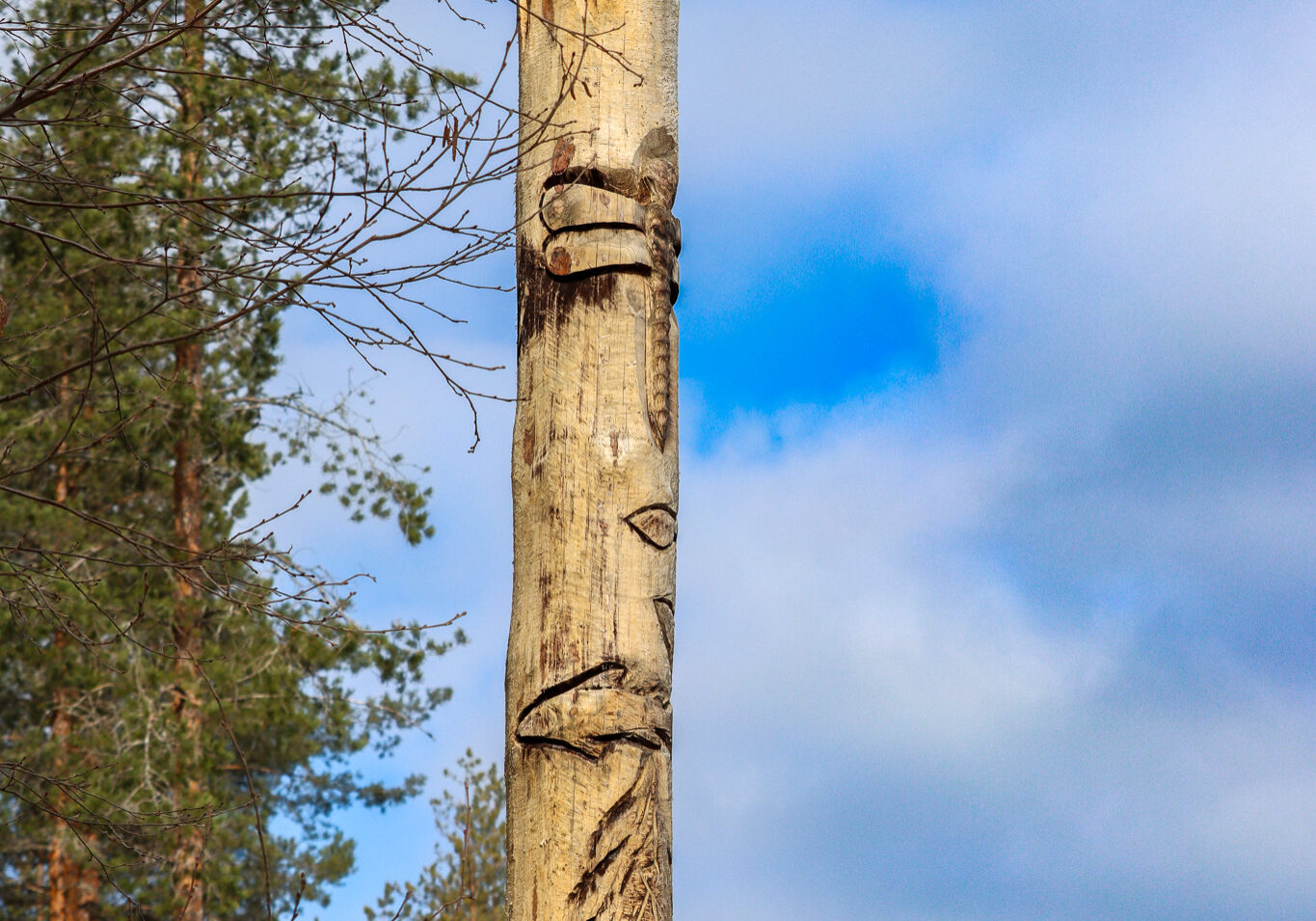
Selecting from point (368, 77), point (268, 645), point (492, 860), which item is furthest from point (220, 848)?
point (368, 77)

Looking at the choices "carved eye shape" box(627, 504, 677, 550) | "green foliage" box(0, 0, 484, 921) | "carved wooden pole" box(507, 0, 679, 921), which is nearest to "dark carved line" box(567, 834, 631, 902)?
"carved wooden pole" box(507, 0, 679, 921)

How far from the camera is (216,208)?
3791 mm

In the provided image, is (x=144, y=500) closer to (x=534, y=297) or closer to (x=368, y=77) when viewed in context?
(x=368, y=77)

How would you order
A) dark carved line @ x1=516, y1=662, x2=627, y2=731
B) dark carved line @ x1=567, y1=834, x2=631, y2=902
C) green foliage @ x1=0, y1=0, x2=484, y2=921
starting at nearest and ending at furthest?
1. dark carved line @ x1=567, y1=834, x2=631, y2=902
2. dark carved line @ x1=516, y1=662, x2=627, y2=731
3. green foliage @ x1=0, y1=0, x2=484, y2=921

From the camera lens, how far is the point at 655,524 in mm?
3430

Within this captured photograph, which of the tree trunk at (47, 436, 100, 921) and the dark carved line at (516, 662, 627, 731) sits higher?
the tree trunk at (47, 436, 100, 921)

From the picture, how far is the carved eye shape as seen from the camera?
3391mm

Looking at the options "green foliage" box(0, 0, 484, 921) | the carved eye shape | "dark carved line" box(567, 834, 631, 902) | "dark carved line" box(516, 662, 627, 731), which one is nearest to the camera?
"dark carved line" box(567, 834, 631, 902)

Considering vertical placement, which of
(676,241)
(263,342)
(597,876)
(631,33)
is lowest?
Answer: (597,876)

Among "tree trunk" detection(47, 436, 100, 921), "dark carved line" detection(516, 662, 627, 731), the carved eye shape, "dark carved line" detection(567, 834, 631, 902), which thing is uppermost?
"tree trunk" detection(47, 436, 100, 921)

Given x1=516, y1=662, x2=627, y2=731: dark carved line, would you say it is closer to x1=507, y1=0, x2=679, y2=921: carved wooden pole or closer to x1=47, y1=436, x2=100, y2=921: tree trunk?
x1=507, y1=0, x2=679, y2=921: carved wooden pole

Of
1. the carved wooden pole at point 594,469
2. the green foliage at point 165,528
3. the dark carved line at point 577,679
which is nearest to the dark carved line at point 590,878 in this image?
the carved wooden pole at point 594,469

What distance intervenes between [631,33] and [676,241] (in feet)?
2.06

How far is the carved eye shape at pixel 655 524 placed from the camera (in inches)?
133
